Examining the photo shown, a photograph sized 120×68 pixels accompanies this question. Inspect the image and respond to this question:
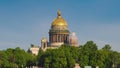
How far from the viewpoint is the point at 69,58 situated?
155m

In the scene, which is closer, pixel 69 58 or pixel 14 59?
pixel 69 58

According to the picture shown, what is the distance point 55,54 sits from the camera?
157 meters

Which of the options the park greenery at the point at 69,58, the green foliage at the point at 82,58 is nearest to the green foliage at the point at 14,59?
the park greenery at the point at 69,58

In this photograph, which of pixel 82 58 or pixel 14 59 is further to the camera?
pixel 14 59

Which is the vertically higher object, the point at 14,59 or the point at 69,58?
the point at 14,59

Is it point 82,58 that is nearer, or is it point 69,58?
point 82,58

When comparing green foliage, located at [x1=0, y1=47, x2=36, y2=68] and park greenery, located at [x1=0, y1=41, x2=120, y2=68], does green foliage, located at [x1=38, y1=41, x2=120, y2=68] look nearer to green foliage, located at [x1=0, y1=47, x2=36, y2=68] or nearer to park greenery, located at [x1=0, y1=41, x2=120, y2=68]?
park greenery, located at [x1=0, y1=41, x2=120, y2=68]

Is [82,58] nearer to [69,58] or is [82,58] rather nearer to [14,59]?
[69,58]

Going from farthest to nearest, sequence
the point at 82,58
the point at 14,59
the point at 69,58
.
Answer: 1. the point at 14,59
2. the point at 69,58
3. the point at 82,58

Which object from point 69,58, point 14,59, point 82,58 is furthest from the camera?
point 14,59

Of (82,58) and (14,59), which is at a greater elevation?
(14,59)

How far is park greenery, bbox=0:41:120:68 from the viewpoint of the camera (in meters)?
151

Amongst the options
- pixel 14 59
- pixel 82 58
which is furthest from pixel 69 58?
pixel 14 59

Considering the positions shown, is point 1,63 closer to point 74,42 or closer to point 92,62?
point 92,62
